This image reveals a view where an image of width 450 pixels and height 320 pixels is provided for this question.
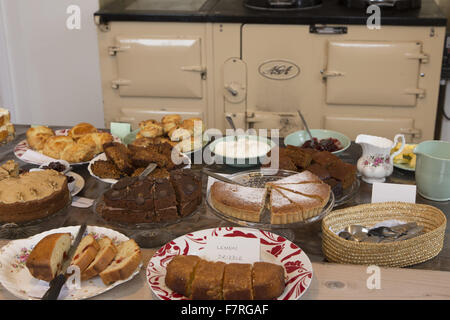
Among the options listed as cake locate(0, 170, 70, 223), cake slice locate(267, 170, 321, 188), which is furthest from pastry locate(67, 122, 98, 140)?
cake slice locate(267, 170, 321, 188)

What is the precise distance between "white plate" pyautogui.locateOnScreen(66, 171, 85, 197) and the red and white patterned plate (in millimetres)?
537

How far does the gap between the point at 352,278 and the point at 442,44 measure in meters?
2.13

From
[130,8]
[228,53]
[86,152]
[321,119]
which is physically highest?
[130,8]

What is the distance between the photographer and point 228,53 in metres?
3.11

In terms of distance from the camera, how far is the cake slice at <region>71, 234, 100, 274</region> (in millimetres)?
1179

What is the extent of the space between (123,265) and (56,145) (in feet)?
3.00

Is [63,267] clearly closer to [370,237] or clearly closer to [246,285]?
[246,285]

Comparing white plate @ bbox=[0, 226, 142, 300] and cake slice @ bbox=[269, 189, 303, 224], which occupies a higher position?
cake slice @ bbox=[269, 189, 303, 224]

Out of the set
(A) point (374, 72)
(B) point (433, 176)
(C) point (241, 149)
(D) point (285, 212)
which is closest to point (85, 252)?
(D) point (285, 212)

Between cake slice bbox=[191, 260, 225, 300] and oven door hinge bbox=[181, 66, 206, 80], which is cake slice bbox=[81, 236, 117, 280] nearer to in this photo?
cake slice bbox=[191, 260, 225, 300]

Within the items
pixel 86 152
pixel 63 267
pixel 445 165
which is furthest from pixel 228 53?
pixel 63 267

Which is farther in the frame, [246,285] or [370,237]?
[370,237]

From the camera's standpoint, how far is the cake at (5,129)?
216cm
